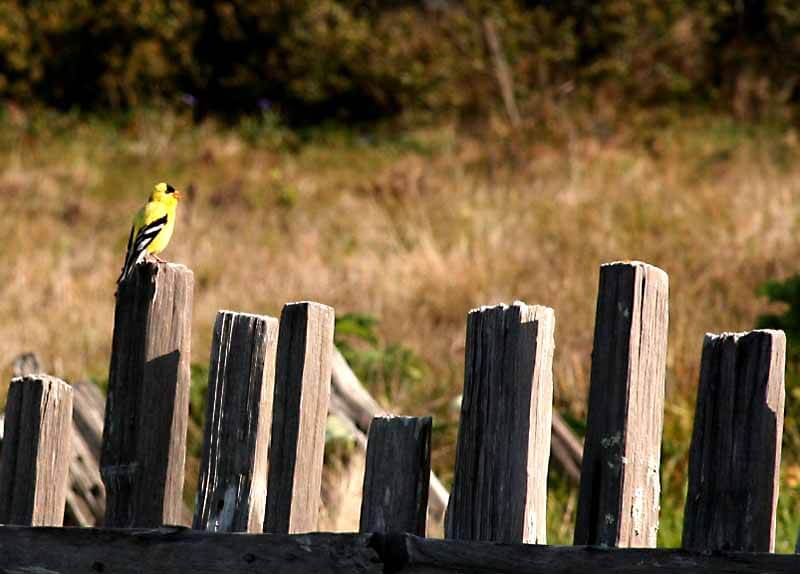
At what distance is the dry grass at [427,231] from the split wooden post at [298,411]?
A: 8.28 ft

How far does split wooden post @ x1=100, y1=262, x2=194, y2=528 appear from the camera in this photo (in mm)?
2326

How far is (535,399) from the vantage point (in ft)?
6.70

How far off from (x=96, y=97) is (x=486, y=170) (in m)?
6.54

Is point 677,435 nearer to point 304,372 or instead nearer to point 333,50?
point 304,372

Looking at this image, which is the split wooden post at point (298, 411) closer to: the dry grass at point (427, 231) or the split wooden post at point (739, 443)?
the split wooden post at point (739, 443)

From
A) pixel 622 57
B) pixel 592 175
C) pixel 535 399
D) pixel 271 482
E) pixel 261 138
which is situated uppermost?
pixel 622 57

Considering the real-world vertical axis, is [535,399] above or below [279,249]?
below

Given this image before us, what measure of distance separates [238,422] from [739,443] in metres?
0.84

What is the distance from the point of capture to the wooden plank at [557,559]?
184cm

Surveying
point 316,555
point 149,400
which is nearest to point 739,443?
point 316,555

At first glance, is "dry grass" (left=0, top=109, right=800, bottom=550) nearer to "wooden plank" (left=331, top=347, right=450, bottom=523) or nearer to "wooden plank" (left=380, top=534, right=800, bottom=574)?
"wooden plank" (left=331, top=347, right=450, bottom=523)

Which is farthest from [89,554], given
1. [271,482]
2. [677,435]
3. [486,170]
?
[486,170]

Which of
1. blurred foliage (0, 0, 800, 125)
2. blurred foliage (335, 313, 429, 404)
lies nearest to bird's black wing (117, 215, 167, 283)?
blurred foliage (335, 313, 429, 404)

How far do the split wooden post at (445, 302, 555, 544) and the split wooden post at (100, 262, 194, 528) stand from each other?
1.79 ft
